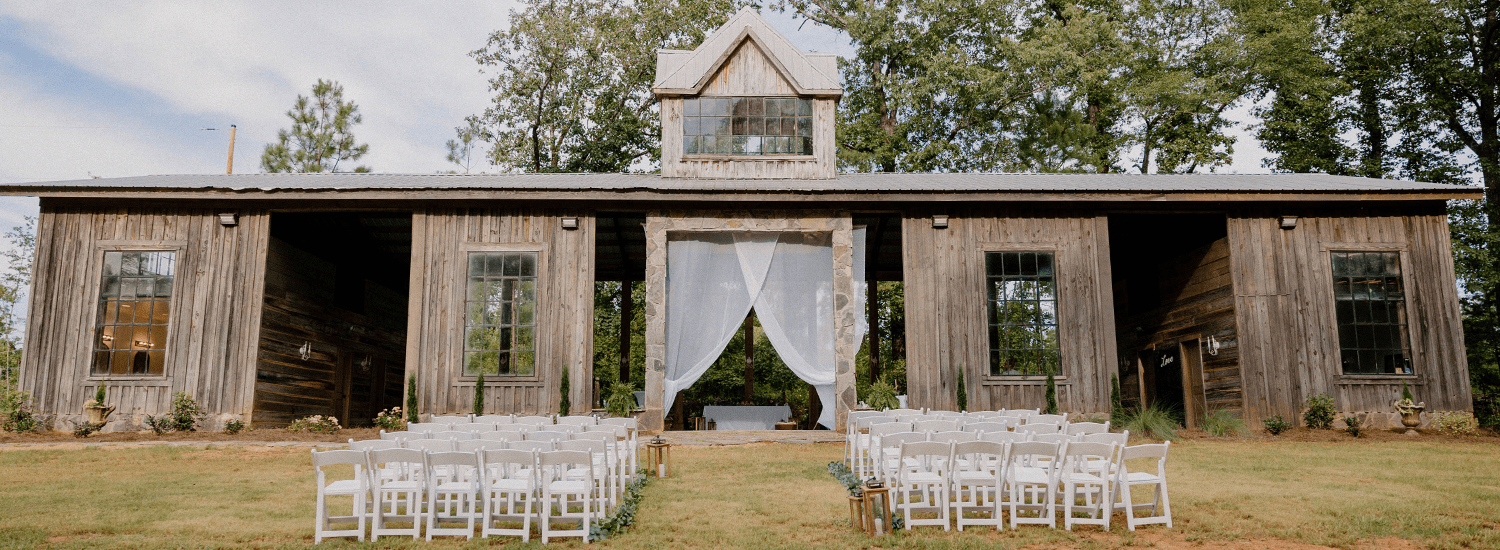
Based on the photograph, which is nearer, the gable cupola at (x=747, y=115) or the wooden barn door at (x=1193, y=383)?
the gable cupola at (x=747, y=115)

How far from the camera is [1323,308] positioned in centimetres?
1335

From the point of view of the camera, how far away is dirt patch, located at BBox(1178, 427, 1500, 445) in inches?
482

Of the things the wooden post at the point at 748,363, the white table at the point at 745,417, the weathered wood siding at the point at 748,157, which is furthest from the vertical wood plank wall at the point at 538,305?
the wooden post at the point at 748,363

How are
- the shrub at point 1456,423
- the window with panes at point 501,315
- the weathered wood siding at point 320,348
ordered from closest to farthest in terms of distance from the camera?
the shrub at point 1456,423, the window with panes at point 501,315, the weathered wood siding at point 320,348

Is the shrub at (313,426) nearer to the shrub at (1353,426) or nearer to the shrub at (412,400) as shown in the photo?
the shrub at (412,400)

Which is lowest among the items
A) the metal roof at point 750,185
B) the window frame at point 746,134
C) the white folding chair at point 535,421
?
the white folding chair at point 535,421

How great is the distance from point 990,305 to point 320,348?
37.1 feet

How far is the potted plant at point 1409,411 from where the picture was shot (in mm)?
12668

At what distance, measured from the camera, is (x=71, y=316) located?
42.8ft

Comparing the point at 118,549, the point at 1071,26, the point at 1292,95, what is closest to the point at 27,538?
the point at 118,549

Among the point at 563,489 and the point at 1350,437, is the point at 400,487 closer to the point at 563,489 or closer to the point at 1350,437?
the point at 563,489

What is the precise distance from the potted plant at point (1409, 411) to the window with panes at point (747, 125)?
A: 893 centimetres

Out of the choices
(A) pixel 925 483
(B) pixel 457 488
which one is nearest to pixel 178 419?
(B) pixel 457 488

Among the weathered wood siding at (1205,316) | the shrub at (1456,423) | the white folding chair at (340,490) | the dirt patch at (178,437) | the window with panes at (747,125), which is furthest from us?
the window with panes at (747,125)
